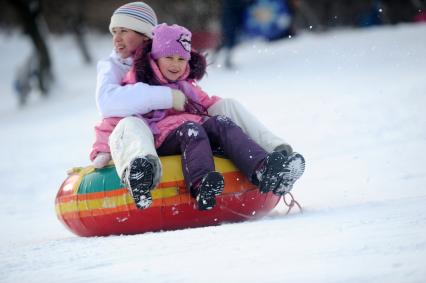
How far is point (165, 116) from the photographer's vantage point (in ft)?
12.8

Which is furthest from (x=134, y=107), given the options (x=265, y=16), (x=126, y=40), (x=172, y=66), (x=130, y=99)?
(x=265, y=16)

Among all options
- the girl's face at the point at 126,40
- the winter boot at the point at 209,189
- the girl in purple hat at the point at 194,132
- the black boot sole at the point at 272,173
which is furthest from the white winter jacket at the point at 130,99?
the black boot sole at the point at 272,173

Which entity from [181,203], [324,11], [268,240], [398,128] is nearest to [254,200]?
[181,203]

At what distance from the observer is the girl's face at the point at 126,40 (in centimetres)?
426

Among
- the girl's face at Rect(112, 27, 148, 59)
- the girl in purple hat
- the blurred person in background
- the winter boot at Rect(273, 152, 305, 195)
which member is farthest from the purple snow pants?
the blurred person in background

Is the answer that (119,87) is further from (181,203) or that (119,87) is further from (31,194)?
(31,194)

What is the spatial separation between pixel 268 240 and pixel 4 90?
18.1 meters

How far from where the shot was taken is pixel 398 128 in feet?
21.3

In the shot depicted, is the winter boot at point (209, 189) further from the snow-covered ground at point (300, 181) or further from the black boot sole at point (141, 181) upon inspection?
the black boot sole at point (141, 181)

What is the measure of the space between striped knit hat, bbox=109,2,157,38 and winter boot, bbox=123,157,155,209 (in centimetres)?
123

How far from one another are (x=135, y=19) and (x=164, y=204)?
1332mm

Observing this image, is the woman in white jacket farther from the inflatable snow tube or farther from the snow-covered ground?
the snow-covered ground

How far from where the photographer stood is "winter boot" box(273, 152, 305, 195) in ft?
11.5

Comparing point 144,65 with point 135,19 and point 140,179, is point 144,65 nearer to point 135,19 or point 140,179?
point 135,19
